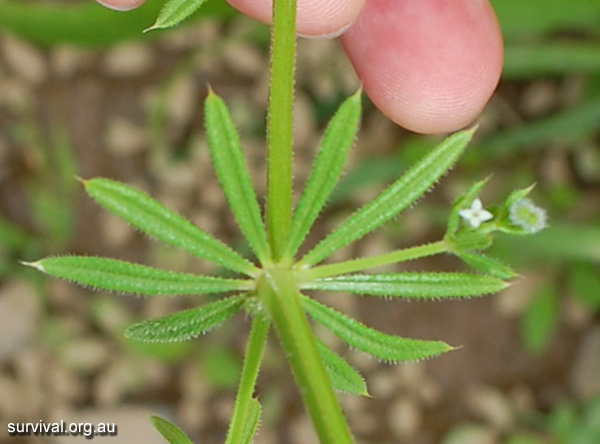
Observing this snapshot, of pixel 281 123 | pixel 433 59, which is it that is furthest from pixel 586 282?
pixel 281 123

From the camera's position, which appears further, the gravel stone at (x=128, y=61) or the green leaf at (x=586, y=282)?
the gravel stone at (x=128, y=61)

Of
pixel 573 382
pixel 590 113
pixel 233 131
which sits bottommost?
pixel 233 131

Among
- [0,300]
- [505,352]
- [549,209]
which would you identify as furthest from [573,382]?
[0,300]

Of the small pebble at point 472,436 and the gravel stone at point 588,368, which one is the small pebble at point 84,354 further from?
the gravel stone at point 588,368

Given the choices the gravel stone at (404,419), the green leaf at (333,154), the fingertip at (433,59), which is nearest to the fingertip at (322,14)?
the fingertip at (433,59)

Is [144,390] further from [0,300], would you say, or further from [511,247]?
[511,247]
